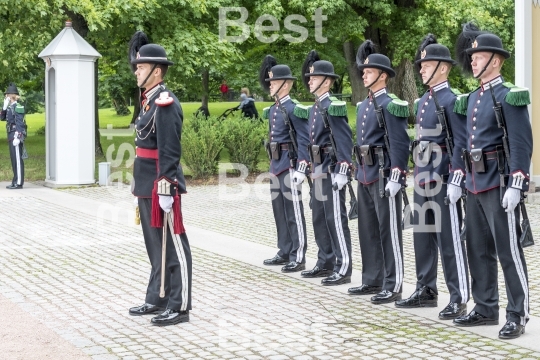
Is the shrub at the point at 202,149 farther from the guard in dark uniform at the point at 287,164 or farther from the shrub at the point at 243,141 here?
the guard in dark uniform at the point at 287,164

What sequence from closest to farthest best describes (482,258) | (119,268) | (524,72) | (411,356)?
(411,356) → (482,258) → (119,268) → (524,72)

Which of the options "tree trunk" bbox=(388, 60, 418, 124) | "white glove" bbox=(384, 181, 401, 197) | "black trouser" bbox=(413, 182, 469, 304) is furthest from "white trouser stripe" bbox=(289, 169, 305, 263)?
"tree trunk" bbox=(388, 60, 418, 124)

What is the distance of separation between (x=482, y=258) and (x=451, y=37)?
72.0 feet

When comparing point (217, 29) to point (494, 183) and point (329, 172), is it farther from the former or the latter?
point (494, 183)

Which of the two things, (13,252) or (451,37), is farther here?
(451,37)

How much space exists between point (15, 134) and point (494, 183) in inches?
580

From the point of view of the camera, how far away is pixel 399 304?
26.9ft

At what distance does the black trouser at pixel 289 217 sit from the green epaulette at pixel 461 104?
2891 millimetres

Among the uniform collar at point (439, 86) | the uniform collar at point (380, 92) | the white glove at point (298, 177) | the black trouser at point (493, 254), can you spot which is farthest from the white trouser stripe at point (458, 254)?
the white glove at point (298, 177)

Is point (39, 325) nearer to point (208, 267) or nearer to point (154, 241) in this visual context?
point (154, 241)

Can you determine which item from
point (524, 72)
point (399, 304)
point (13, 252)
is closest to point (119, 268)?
point (13, 252)

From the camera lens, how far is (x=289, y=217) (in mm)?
10422

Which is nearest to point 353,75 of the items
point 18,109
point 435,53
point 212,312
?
point 18,109

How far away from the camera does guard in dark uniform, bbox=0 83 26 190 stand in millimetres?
19828
